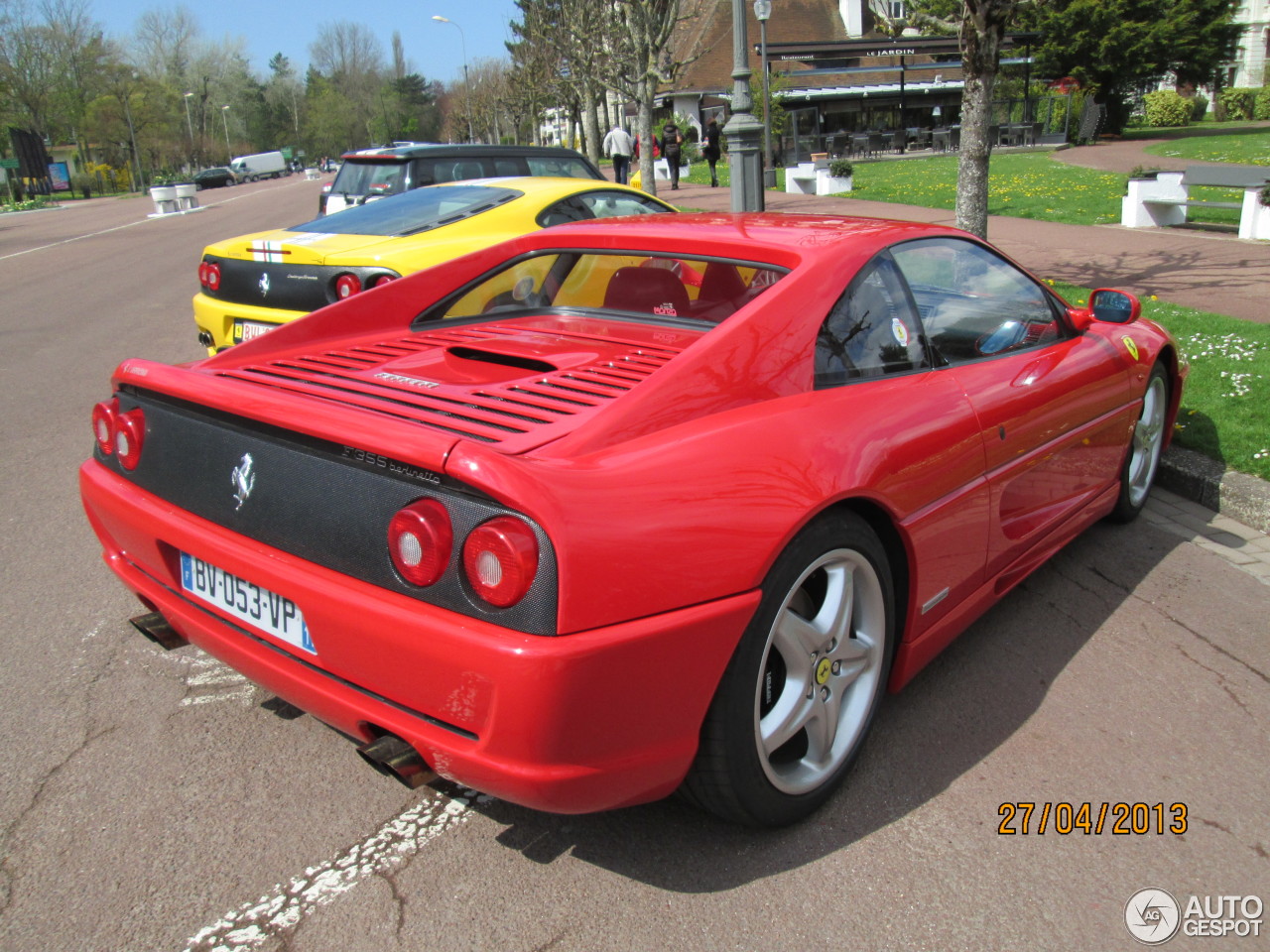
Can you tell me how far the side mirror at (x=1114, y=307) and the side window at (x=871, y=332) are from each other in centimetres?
138

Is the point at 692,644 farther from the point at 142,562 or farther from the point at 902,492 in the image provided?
the point at 142,562

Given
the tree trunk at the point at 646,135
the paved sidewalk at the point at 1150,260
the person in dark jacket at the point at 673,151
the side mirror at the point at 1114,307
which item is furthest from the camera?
the person in dark jacket at the point at 673,151

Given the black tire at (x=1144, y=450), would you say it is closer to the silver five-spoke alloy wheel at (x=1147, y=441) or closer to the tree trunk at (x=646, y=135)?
the silver five-spoke alloy wheel at (x=1147, y=441)

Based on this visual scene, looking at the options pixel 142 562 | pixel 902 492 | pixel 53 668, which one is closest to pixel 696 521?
pixel 902 492

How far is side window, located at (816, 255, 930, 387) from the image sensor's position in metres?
2.66

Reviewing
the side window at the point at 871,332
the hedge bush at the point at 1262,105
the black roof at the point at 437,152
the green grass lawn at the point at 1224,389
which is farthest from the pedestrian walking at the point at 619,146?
the hedge bush at the point at 1262,105

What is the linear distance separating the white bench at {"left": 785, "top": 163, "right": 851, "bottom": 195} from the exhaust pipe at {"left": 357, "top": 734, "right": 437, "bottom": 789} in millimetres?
22367

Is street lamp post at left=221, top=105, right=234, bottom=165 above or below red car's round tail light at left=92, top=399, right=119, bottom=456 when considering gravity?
above

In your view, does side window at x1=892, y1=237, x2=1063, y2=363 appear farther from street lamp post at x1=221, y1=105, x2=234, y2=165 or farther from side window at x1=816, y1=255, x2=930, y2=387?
street lamp post at x1=221, y1=105, x2=234, y2=165

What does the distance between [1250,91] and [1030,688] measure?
52.7m

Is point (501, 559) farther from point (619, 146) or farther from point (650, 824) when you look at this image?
point (619, 146)

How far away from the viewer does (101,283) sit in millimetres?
14180

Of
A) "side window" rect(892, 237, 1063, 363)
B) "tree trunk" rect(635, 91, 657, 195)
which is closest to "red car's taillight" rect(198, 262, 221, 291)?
"side window" rect(892, 237, 1063, 363)

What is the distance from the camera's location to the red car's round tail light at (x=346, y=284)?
5.93 meters
